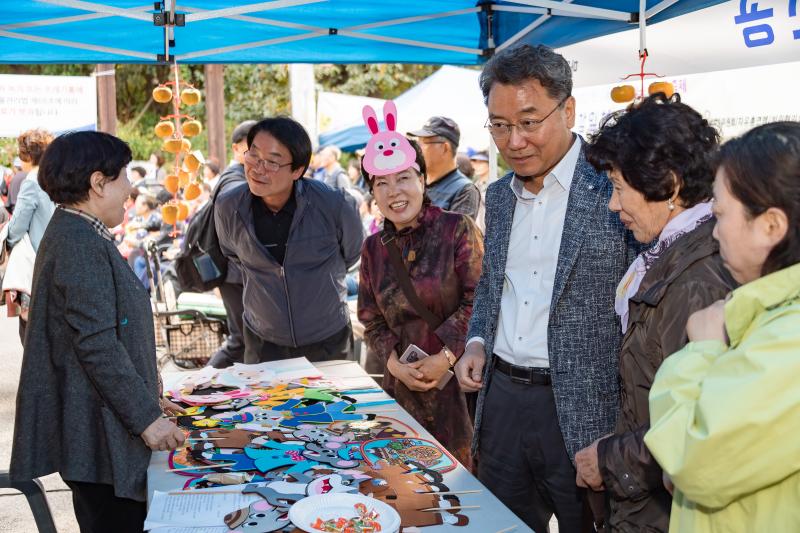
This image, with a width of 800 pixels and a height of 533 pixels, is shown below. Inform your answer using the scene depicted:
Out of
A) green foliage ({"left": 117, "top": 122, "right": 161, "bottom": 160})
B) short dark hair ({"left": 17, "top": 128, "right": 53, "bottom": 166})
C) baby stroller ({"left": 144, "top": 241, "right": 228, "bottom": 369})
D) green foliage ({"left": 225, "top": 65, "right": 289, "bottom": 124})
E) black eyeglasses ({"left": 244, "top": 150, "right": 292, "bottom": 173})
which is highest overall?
green foliage ({"left": 225, "top": 65, "right": 289, "bottom": 124})

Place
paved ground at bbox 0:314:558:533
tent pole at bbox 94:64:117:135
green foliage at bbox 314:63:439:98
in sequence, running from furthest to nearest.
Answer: green foliage at bbox 314:63:439:98, tent pole at bbox 94:64:117:135, paved ground at bbox 0:314:558:533

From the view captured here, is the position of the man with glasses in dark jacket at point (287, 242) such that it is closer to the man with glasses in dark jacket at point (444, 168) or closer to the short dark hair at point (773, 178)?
the man with glasses in dark jacket at point (444, 168)

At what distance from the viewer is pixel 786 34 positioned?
341 cm

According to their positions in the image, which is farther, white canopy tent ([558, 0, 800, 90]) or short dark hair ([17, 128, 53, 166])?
short dark hair ([17, 128, 53, 166])

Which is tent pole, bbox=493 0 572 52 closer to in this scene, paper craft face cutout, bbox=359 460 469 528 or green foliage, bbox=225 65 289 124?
paper craft face cutout, bbox=359 460 469 528

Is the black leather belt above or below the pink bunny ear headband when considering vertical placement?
below

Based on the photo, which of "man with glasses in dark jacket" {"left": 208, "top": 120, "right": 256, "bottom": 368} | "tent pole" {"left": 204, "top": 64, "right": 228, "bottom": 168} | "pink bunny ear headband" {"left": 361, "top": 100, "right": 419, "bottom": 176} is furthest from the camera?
"tent pole" {"left": 204, "top": 64, "right": 228, "bottom": 168}

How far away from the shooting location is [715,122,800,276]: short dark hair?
1188 millimetres

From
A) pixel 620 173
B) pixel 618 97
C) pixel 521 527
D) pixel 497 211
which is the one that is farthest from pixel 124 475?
pixel 618 97

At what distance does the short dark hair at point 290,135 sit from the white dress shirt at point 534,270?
142 centimetres

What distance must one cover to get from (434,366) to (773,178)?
172 cm

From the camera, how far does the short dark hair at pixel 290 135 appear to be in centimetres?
346

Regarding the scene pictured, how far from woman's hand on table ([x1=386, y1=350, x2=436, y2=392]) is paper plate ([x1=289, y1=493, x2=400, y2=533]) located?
101 cm

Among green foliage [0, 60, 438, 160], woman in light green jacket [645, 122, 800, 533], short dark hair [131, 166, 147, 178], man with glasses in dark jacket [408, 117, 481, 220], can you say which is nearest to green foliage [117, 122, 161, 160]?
green foliage [0, 60, 438, 160]
